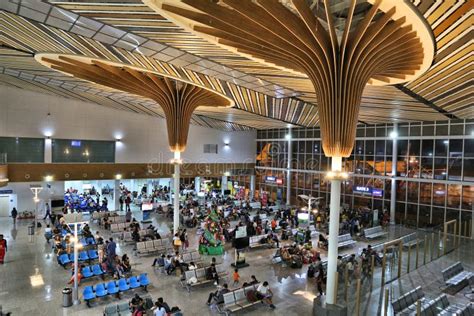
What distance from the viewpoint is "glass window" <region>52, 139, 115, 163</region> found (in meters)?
24.2

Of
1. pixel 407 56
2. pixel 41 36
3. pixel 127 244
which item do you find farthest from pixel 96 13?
pixel 127 244

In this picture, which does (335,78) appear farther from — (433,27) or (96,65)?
(96,65)

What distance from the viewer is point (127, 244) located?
59.5 feet

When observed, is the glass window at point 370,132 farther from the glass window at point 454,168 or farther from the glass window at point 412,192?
the glass window at point 454,168

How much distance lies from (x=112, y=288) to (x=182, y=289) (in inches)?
98.2

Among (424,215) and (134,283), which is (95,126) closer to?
(134,283)

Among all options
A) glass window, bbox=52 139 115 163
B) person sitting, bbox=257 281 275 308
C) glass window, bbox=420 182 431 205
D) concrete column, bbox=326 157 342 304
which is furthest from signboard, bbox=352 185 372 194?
glass window, bbox=52 139 115 163

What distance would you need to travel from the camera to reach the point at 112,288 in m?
11.5

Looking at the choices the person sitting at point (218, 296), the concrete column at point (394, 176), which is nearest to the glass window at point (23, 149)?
the person sitting at point (218, 296)

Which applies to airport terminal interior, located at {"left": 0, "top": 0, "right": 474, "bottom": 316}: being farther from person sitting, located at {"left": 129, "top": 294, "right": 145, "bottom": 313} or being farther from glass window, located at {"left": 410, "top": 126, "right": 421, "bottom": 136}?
person sitting, located at {"left": 129, "top": 294, "right": 145, "bottom": 313}

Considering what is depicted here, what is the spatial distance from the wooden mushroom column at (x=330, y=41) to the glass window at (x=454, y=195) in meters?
14.3

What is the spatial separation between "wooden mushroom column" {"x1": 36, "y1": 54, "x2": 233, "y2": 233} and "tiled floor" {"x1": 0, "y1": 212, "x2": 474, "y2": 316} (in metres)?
5.84

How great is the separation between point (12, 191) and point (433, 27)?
2669 cm

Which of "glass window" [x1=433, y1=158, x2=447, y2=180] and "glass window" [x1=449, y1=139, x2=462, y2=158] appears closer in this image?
"glass window" [x1=449, y1=139, x2=462, y2=158]
